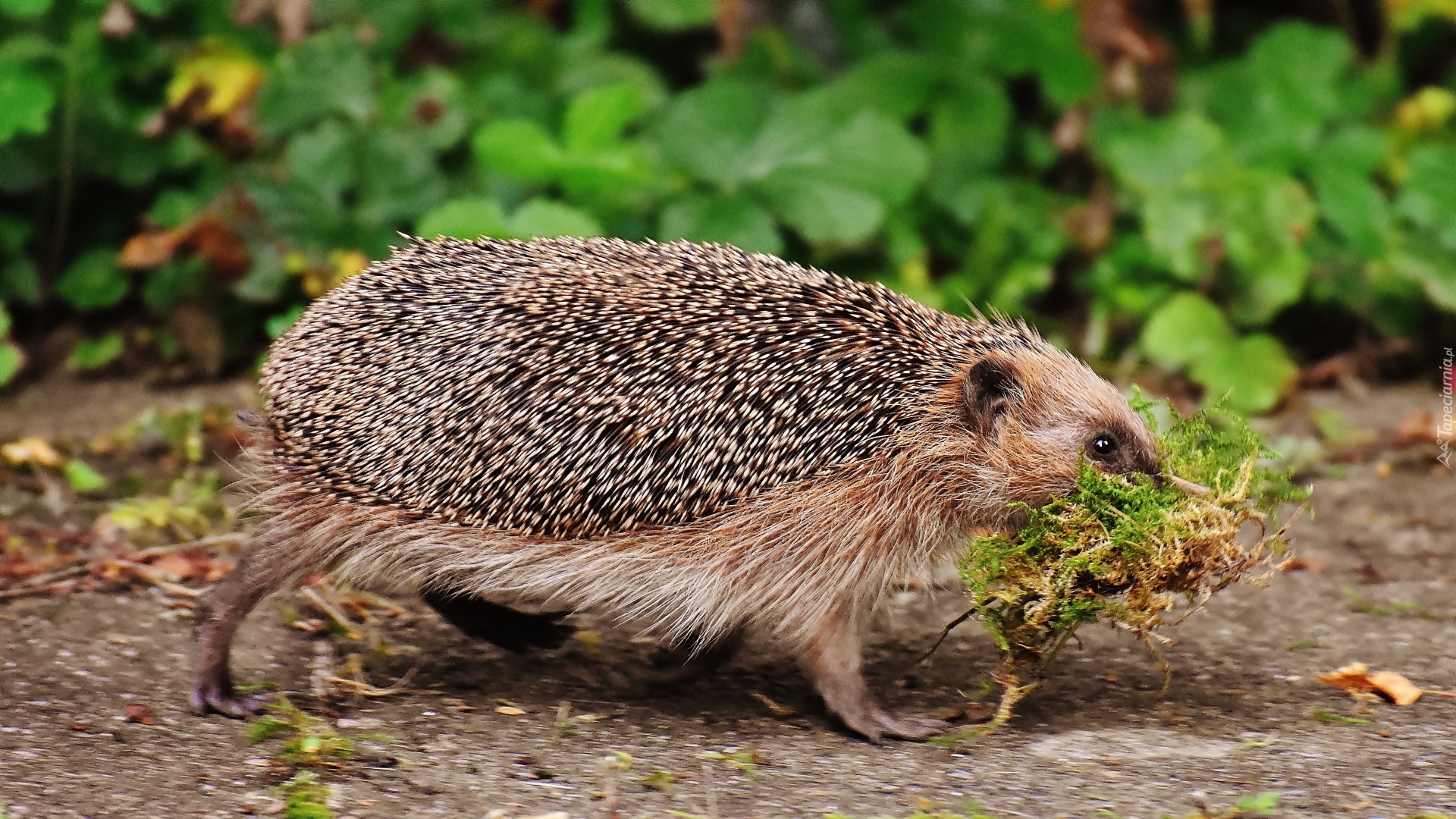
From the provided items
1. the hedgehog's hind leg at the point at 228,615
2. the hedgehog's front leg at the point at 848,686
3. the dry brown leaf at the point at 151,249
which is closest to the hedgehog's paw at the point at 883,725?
the hedgehog's front leg at the point at 848,686

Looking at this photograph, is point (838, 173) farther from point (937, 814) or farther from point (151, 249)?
point (937, 814)

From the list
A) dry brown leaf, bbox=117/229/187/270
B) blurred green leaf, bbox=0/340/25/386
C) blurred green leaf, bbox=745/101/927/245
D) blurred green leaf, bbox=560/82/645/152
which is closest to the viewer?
blurred green leaf, bbox=0/340/25/386

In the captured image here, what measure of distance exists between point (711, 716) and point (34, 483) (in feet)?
11.2

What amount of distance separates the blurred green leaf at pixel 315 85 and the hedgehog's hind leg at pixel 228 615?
135 inches

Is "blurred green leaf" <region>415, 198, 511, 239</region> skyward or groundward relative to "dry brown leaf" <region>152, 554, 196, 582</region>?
skyward

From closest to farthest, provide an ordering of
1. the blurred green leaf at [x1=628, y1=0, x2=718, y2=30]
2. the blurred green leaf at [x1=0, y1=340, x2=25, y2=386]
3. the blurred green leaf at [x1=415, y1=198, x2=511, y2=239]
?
the blurred green leaf at [x1=0, y1=340, x2=25, y2=386], the blurred green leaf at [x1=415, y1=198, x2=511, y2=239], the blurred green leaf at [x1=628, y1=0, x2=718, y2=30]

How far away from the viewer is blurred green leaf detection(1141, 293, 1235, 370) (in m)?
7.36

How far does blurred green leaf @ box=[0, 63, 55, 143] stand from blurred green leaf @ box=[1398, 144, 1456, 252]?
637 cm

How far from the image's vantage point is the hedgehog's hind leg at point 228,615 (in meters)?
4.32

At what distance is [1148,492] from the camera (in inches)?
159

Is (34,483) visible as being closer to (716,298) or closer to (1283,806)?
(716,298)

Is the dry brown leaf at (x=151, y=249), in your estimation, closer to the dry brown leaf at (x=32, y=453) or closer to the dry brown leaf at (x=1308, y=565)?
the dry brown leaf at (x=32, y=453)

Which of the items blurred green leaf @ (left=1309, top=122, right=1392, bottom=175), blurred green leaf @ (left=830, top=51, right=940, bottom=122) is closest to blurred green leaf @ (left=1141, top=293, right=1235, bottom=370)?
blurred green leaf @ (left=1309, top=122, right=1392, bottom=175)

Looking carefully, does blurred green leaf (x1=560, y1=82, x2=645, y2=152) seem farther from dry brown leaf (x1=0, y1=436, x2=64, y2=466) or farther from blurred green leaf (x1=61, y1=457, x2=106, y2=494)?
dry brown leaf (x1=0, y1=436, x2=64, y2=466)
